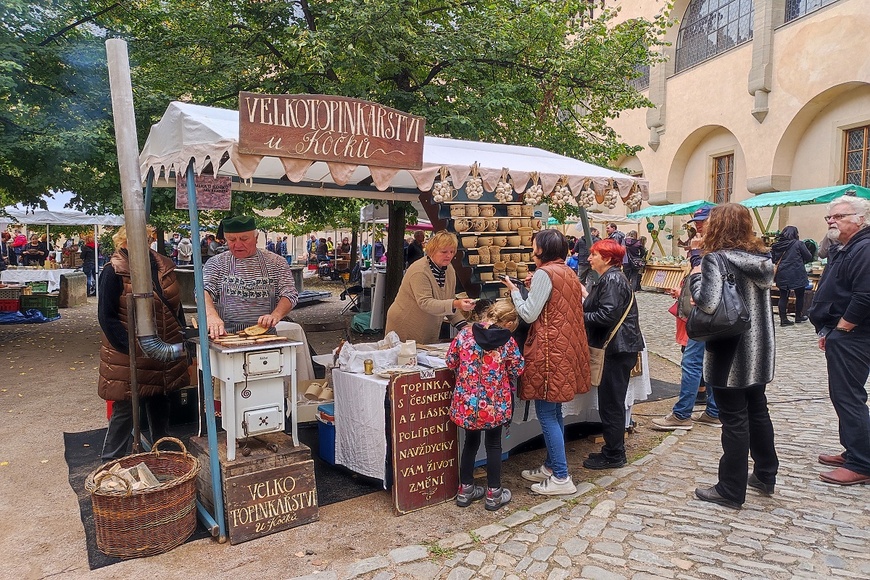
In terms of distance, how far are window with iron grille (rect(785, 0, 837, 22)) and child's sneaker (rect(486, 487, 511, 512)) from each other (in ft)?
53.1

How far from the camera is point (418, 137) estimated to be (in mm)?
4148

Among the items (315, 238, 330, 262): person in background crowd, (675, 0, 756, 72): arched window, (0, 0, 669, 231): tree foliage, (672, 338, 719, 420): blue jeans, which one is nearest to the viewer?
(672, 338, 719, 420): blue jeans

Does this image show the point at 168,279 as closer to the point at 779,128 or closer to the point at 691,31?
the point at 779,128

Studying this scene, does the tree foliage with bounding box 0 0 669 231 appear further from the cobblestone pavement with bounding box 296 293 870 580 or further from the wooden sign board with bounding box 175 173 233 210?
the cobblestone pavement with bounding box 296 293 870 580

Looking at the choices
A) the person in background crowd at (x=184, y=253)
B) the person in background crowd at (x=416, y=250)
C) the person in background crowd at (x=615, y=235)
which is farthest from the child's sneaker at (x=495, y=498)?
the person in background crowd at (x=184, y=253)

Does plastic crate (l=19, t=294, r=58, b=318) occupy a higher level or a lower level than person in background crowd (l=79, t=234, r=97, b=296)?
lower

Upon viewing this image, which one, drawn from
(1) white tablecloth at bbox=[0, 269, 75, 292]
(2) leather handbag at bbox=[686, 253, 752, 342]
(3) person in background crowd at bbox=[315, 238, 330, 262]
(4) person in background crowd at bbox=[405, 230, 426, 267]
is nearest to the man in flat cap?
(2) leather handbag at bbox=[686, 253, 752, 342]

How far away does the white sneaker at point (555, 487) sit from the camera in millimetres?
4105

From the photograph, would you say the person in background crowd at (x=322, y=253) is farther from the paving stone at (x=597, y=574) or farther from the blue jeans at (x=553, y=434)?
the paving stone at (x=597, y=574)

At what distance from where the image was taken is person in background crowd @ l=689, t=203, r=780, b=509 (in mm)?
3580

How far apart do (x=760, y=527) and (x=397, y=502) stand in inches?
85.3

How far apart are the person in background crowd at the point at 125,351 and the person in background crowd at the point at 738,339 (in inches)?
144

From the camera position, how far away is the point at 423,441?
393cm

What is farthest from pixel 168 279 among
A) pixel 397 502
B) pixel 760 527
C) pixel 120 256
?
pixel 760 527
